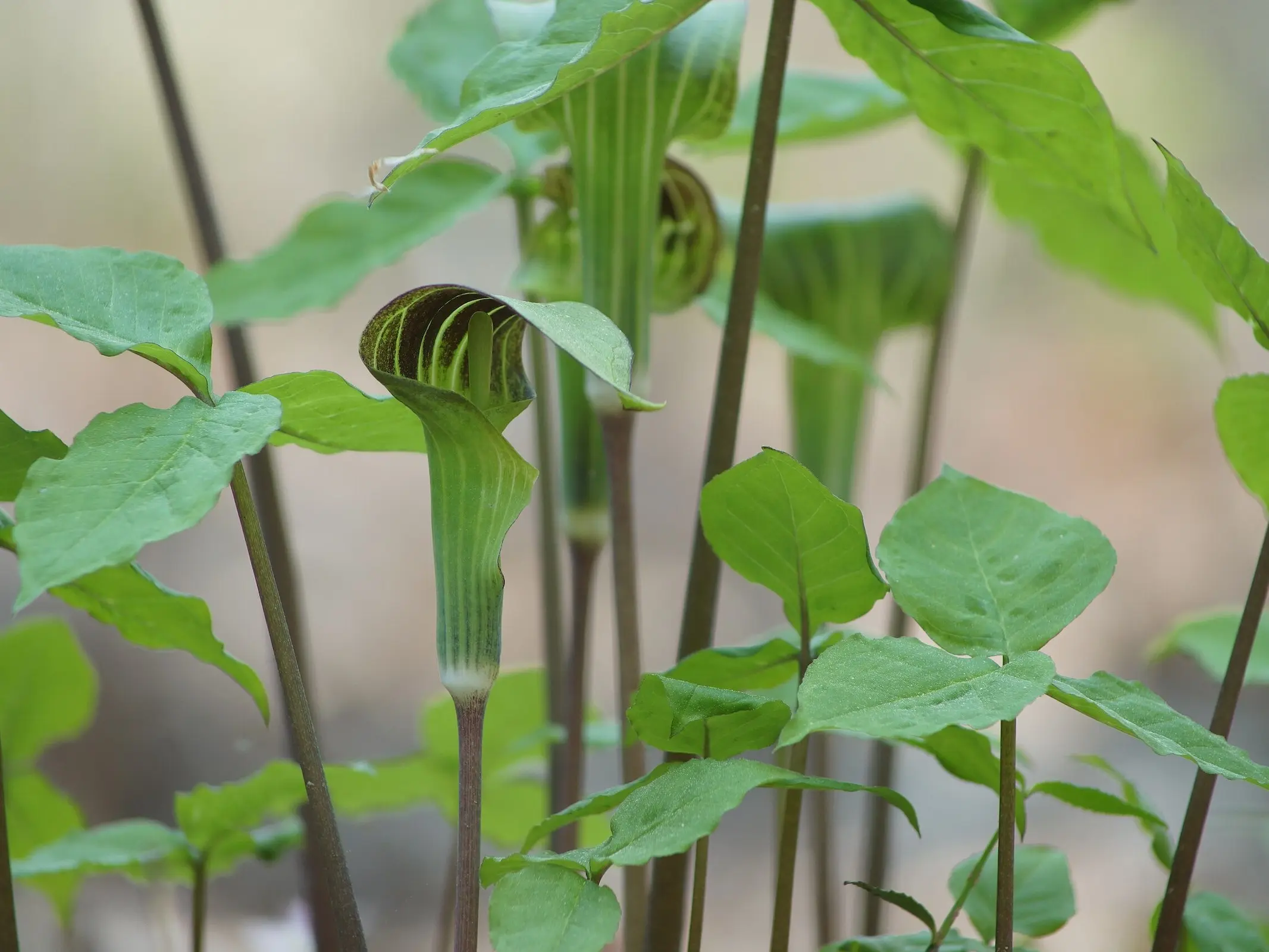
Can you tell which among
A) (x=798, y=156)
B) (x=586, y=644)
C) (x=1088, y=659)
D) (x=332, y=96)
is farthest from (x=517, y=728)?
(x=798, y=156)

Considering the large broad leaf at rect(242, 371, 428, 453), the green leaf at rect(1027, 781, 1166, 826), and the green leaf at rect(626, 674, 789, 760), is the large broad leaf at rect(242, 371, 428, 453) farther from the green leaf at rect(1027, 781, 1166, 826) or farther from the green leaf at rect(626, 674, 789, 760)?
the green leaf at rect(1027, 781, 1166, 826)

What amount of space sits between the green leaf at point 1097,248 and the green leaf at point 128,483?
18.4 inches

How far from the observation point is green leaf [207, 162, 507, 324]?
606 mm

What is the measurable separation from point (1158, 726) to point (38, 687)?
1.95 ft

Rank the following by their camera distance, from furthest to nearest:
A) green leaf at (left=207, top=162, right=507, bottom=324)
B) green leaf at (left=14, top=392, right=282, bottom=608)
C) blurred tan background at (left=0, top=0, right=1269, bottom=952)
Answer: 1. blurred tan background at (left=0, top=0, right=1269, bottom=952)
2. green leaf at (left=207, top=162, right=507, bottom=324)
3. green leaf at (left=14, top=392, right=282, bottom=608)

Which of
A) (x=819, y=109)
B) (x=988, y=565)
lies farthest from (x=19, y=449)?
(x=819, y=109)

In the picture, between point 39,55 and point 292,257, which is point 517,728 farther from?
point 39,55

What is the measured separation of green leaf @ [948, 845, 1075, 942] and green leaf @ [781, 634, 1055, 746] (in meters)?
0.16

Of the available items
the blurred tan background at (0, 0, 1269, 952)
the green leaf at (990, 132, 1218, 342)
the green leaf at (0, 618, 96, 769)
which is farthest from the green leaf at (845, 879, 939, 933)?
the blurred tan background at (0, 0, 1269, 952)

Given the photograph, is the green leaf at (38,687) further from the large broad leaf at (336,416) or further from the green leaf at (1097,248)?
the green leaf at (1097,248)

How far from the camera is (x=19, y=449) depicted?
0.35 m

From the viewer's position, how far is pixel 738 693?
0.34m

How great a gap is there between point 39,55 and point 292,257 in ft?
6.07

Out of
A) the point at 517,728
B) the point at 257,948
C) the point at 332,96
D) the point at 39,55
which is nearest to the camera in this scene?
the point at 517,728
